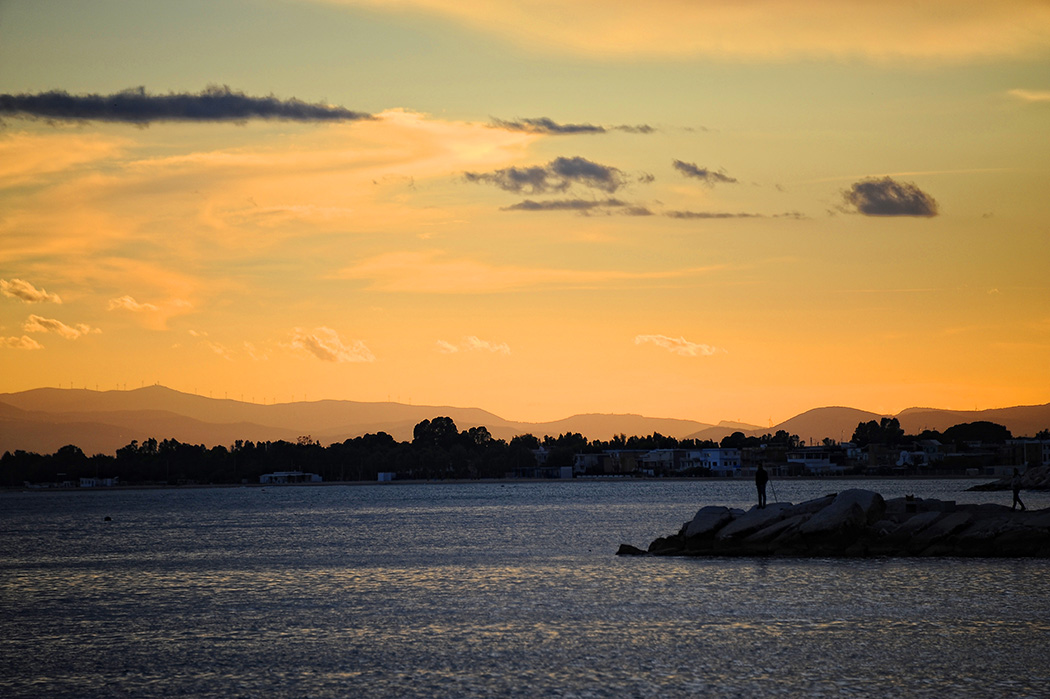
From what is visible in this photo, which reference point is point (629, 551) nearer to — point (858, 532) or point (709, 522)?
point (709, 522)

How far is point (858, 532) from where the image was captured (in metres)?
54.7

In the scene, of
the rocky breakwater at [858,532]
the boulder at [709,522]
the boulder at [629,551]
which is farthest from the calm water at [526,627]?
the boulder at [709,522]

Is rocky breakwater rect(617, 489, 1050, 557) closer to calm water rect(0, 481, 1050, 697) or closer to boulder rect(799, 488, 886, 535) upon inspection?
boulder rect(799, 488, 886, 535)

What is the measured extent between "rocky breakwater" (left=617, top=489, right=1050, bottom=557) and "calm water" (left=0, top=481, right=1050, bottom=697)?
2418 mm

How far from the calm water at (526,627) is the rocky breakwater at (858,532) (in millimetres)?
2418

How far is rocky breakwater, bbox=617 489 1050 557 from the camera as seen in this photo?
5159cm

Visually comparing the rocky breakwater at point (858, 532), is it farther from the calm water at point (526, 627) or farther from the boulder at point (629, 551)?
the calm water at point (526, 627)

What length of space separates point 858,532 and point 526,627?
87.0 feet

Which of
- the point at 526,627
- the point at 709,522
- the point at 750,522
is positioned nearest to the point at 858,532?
the point at 750,522

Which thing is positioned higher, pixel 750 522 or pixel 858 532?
pixel 750 522

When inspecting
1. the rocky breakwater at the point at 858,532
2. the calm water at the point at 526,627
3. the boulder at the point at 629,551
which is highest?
the rocky breakwater at the point at 858,532

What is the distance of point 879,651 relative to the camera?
1115 inches

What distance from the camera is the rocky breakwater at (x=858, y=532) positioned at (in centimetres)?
5159

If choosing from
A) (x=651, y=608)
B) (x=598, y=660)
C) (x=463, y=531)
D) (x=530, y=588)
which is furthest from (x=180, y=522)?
(x=598, y=660)
